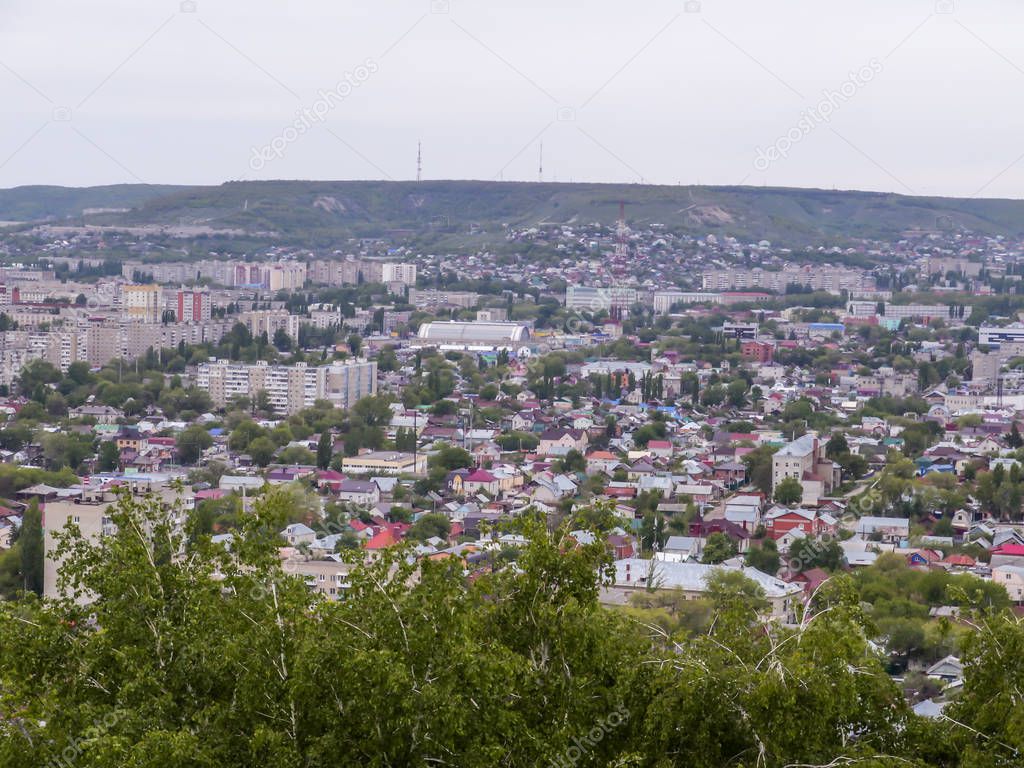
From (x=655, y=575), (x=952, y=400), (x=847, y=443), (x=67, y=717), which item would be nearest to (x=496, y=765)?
(x=67, y=717)

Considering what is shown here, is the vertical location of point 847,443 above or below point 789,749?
below

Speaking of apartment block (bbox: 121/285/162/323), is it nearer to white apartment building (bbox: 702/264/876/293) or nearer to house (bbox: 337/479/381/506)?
white apartment building (bbox: 702/264/876/293)

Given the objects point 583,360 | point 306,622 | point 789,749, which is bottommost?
point 583,360

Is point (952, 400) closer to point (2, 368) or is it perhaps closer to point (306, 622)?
point (2, 368)

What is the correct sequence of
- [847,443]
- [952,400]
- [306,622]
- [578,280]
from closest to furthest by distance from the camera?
1. [306,622]
2. [847,443]
3. [952,400]
4. [578,280]

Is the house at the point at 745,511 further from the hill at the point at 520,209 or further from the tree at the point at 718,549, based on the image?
the hill at the point at 520,209

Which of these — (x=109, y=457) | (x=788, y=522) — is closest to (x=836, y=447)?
(x=788, y=522)

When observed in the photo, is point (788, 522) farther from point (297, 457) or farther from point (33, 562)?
point (297, 457)
